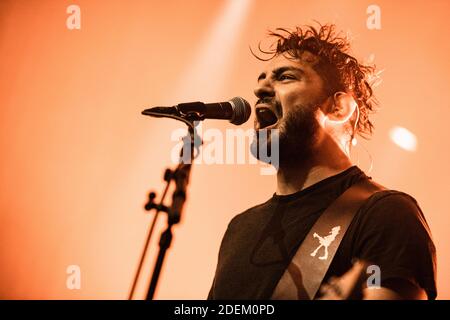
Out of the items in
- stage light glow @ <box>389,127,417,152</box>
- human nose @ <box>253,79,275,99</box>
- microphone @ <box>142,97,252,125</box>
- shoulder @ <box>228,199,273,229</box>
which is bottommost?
shoulder @ <box>228,199,273,229</box>

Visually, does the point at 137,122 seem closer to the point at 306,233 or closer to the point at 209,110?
the point at 209,110

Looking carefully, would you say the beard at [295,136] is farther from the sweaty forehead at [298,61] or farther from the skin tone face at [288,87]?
the sweaty forehead at [298,61]

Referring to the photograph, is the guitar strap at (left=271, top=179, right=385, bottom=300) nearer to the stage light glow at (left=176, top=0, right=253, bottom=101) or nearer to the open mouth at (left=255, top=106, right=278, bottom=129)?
the open mouth at (left=255, top=106, right=278, bottom=129)

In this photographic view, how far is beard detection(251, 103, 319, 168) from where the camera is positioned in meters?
2.08

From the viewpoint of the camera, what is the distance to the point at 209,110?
1599mm

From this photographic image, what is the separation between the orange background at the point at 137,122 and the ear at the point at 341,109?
1.42ft

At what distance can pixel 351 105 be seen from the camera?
2.30 meters

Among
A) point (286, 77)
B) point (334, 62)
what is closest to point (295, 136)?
point (286, 77)

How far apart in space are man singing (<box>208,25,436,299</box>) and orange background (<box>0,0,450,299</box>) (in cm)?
31

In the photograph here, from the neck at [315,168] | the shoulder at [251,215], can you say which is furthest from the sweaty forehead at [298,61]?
the shoulder at [251,215]

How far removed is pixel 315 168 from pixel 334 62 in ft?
1.98

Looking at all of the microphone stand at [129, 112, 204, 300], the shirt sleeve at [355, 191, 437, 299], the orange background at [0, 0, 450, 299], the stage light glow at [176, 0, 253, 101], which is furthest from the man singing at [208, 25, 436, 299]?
the microphone stand at [129, 112, 204, 300]

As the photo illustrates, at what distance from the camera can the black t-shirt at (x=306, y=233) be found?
56.9 inches
